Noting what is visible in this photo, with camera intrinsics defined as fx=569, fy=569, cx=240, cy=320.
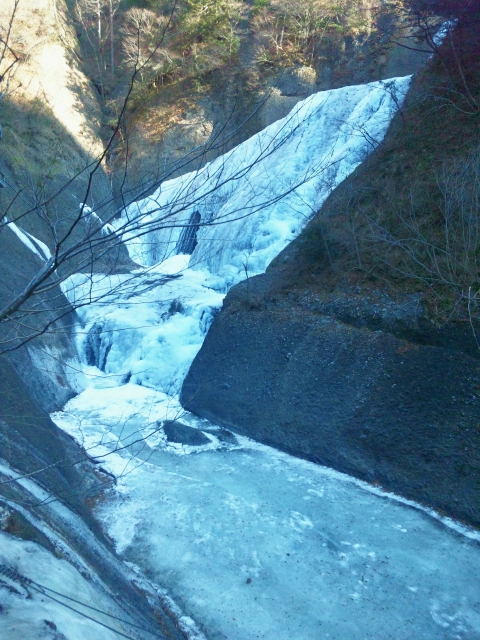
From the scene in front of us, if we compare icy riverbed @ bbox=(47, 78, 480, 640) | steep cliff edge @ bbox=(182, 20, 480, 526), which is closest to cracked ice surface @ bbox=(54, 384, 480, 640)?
icy riverbed @ bbox=(47, 78, 480, 640)

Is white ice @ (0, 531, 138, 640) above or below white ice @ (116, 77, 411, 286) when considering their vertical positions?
below

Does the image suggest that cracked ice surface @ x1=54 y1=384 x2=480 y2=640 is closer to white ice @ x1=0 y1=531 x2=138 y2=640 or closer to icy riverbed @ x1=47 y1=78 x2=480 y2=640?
icy riverbed @ x1=47 y1=78 x2=480 y2=640

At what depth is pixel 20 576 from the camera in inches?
143

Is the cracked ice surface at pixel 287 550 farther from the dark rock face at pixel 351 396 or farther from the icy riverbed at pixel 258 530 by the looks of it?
the dark rock face at pixel 351 396

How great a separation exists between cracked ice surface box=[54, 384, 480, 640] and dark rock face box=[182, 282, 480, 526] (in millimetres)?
386

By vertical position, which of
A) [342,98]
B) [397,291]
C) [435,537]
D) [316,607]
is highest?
[342,98]

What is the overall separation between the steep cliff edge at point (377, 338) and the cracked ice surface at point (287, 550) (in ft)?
1.87

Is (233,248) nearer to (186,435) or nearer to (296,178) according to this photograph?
(296,178)

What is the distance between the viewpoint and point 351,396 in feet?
27.5

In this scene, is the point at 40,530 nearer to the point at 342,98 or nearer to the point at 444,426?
the point at 444,426

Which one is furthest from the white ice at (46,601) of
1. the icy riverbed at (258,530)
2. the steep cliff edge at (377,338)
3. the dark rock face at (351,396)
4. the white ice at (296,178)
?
the white ice at (296,178)

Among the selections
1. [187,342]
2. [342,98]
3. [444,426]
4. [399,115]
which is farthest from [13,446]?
[342,98]

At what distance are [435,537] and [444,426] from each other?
4.92 ft

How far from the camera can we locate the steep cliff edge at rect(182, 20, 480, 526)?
7.33 metres
